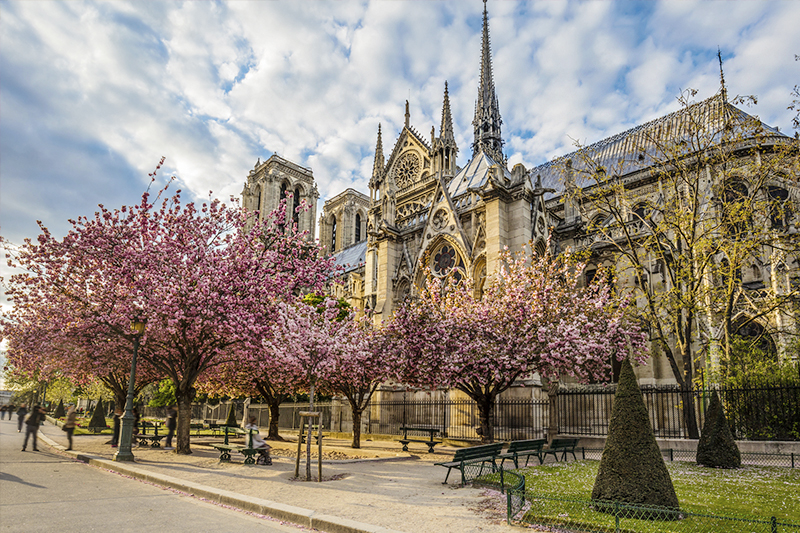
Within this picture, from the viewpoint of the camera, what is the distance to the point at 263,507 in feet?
26.5

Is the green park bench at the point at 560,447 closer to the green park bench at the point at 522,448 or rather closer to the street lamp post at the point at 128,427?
the green park bench at the point at 522,448

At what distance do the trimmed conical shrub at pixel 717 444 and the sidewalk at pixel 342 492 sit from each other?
6580mm

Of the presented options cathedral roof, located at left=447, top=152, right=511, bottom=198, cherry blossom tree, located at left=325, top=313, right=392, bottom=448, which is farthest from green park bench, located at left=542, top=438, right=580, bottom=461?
cathedral roof, located at left=447, top=152, right=511, bottom=198

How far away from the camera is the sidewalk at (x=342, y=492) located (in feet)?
23.6

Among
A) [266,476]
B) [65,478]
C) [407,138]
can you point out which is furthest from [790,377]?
[407,138]

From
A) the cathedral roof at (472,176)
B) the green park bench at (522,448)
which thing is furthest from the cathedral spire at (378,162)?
the green park bench at (522,448)

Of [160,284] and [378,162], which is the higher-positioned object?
[378,162]

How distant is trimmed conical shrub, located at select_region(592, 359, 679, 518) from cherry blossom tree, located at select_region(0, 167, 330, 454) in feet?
35.0

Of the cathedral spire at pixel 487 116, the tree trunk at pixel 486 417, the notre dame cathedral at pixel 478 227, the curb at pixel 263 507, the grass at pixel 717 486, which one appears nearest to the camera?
the curb at pixel 263 507

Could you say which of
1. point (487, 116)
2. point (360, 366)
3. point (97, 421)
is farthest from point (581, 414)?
point (487, 116)

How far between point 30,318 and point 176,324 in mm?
6540

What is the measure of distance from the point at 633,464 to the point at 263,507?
5519 millimetres

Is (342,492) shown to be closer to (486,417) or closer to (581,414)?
(486,417)

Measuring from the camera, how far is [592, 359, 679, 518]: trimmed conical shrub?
23.0 ft
